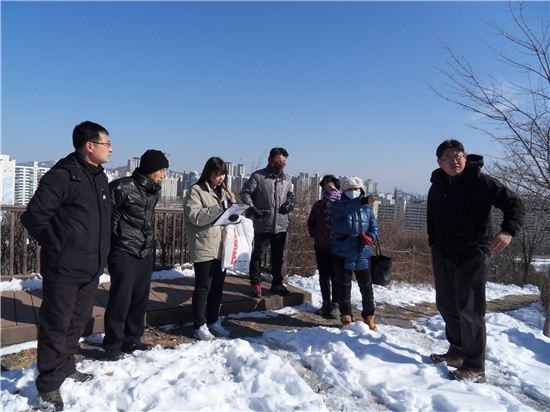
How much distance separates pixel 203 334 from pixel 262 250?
5.48ft

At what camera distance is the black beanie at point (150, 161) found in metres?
3.39

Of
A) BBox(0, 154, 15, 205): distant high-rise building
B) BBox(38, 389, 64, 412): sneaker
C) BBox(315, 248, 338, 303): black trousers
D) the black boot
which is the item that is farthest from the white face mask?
BBox(0, 154, 15, 205): distant high-rise building

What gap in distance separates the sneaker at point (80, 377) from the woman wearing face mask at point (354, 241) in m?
2.67

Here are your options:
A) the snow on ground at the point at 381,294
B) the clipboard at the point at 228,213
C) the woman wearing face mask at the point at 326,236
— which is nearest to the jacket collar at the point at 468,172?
the woman wearing face mask at the point at 326,236

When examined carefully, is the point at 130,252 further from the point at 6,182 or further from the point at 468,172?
the point at 6,182

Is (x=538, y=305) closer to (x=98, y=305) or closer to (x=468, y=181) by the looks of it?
(x=468, y=181)

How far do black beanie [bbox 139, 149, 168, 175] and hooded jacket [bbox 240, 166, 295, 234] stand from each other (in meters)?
1.80

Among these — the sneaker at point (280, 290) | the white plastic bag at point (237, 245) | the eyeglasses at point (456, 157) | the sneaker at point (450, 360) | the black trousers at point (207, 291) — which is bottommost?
the sneaker at point (450, 360)

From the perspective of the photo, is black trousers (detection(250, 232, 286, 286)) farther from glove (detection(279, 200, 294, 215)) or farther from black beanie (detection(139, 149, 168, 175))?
black beanie (detection(139, 149, 168, 175))

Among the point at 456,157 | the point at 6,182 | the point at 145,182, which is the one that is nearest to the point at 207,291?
the point at 145,182

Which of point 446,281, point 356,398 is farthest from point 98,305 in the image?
point 446,281

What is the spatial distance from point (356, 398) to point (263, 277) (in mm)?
3580

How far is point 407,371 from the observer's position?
331 centimetres

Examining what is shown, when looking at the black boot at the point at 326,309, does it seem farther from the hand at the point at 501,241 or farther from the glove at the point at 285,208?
the hand at the point at 501,241
